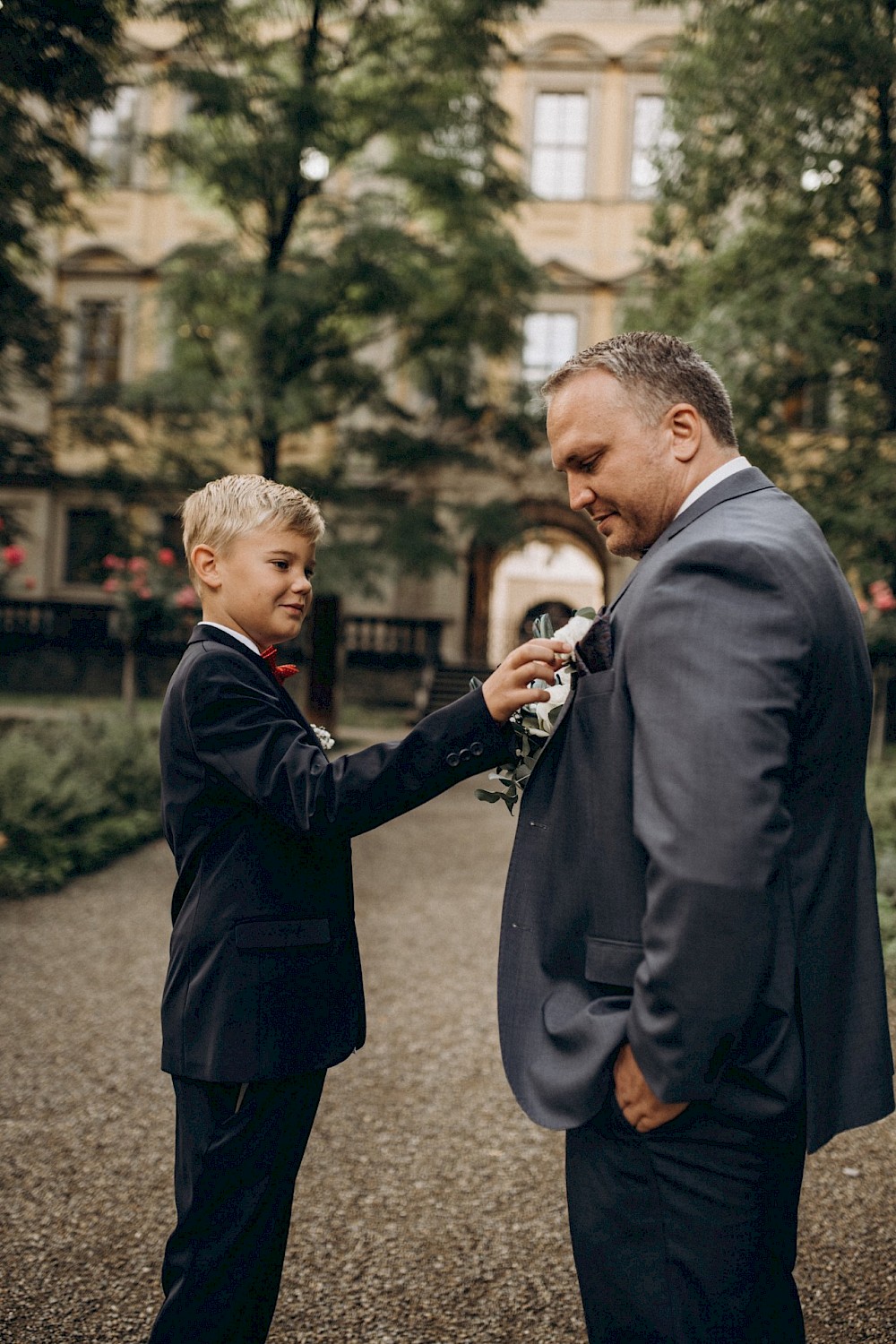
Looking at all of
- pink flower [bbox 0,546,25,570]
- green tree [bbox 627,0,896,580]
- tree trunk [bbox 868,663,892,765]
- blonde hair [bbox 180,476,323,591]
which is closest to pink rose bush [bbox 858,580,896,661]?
green tree [bbox 627,0,896,580]

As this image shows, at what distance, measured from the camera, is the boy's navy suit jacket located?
1.86m

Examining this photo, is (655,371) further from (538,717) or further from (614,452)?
(538,717)

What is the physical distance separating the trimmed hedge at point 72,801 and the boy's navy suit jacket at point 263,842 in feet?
15.5

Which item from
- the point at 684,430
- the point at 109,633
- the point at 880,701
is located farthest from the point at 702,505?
the point at 109,633

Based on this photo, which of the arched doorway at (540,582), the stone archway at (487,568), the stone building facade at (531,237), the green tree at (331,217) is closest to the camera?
the green tree at (331,217)

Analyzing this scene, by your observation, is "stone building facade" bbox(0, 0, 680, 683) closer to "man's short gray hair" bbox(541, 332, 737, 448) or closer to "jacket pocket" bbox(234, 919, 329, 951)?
"jacket pocket" bbox(234, 919, 329, 951)

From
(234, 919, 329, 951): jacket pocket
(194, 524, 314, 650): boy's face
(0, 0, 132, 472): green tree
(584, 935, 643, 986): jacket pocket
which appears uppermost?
(0, 0, 132, 472): green tree

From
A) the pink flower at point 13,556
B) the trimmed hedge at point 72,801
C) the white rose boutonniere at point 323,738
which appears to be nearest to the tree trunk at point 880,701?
the trimmed hedge at point 72,801

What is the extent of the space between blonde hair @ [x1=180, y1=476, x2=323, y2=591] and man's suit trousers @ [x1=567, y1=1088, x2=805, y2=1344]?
1188 mm

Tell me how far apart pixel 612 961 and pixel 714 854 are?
300 mm

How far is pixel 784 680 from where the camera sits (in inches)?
56.3

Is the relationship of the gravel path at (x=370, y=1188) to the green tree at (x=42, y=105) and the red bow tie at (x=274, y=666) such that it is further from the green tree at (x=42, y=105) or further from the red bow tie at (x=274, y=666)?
the green tree at (x=42, y=105)

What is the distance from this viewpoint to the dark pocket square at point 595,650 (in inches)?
64.2

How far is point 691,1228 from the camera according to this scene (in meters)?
1.52
